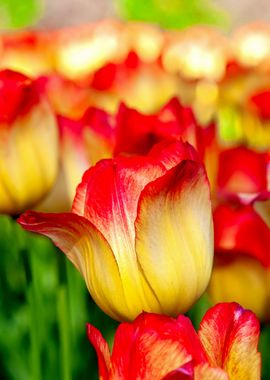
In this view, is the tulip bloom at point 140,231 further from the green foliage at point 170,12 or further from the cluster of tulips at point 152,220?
the green foliage at point 170,12

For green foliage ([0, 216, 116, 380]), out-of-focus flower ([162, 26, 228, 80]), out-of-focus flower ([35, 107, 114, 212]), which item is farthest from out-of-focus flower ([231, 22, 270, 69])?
out-of-focus flower ([35, 107, 114, 212])

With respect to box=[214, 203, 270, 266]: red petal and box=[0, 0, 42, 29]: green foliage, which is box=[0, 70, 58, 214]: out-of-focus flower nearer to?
box=[214, 203, 270, 266]: red petal

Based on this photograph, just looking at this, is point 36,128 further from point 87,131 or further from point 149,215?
point 149,215

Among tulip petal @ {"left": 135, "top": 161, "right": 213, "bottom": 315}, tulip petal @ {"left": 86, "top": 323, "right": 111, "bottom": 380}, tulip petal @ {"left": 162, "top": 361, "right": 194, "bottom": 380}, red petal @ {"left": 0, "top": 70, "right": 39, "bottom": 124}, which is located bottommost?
tulip petal @ {"left": 86, "top": 323, "right": 111, "bottom": 380}

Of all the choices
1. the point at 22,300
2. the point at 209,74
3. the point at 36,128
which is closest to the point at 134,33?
the point at 209,74

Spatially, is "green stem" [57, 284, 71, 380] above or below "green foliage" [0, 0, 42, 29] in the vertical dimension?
below

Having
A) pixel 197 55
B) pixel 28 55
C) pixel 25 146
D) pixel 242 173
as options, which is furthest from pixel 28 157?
pixel 197 55

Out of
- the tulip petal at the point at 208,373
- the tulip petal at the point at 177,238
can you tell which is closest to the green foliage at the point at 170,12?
the tulip petal at the point at 177,238

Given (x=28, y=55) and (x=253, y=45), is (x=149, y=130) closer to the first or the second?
(x=28, y=55)
